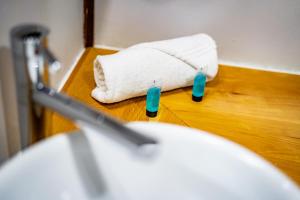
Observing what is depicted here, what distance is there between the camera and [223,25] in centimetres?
112

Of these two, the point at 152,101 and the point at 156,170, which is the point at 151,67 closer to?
the point at 152,101

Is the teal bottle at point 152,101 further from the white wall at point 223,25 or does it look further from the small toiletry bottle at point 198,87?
the white wall at point 223,25

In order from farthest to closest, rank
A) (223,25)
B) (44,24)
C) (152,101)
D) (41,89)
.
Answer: (223,25) → (152,101) → (44,24) → (41,89)

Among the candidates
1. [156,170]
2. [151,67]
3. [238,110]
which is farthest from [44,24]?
[238,110]

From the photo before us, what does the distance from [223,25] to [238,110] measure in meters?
0.28

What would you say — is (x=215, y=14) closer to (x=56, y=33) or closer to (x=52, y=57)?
(x=56, y=33)

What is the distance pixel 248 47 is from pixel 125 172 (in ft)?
2.18

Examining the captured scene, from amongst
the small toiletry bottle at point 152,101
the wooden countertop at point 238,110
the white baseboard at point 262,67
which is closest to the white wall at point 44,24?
the wooden countertop at point 238,110

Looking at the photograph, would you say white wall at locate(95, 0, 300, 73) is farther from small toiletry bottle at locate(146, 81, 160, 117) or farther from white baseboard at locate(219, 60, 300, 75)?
small toiletry bottle at locate(146, 81, 160, 117)

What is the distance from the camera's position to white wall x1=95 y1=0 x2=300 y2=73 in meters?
1.09

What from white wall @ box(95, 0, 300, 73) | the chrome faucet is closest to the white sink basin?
the chrome faucet

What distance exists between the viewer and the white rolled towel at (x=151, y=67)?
2.97 feet

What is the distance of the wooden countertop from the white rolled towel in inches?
1.3

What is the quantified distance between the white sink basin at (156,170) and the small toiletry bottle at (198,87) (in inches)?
14.0
